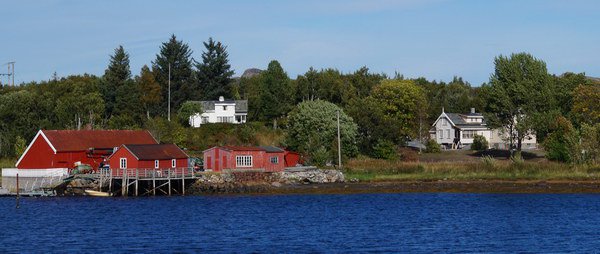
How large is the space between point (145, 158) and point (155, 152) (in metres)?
1.94

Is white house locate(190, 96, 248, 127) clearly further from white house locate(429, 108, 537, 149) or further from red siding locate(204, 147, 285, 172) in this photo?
red siding locate(204, 147, 285, 172)

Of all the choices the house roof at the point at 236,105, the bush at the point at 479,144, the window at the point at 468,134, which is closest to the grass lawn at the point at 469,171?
the bush at the point at 479,144

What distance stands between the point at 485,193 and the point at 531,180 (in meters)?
5.45

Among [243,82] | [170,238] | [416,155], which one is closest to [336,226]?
[170,238]

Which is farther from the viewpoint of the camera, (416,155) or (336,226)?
(416,155)

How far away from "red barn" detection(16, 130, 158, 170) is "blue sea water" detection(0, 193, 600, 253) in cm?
747

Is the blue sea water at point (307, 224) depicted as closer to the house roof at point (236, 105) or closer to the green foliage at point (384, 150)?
the green foliage at point (384, 150)

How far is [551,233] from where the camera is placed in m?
51.3

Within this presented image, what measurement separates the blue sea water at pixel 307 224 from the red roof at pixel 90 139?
8463 millimetres

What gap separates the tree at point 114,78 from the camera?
4744 inches

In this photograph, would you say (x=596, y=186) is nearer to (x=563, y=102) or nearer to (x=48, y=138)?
(x=563, y=102)

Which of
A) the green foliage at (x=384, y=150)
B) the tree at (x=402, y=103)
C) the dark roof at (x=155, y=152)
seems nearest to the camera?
the dark roof at (x=155, y=152)

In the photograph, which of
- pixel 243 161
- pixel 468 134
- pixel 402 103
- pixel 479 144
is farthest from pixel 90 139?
pixel 468 134

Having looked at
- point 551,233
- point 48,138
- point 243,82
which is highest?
point 243,82
